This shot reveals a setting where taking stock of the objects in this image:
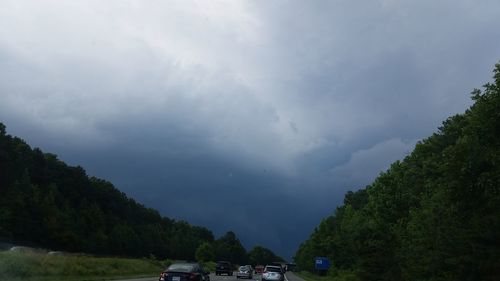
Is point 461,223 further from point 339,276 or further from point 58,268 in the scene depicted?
point 339,276

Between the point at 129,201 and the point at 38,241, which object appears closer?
the point at 38,241

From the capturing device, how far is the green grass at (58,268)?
37812 millimetres

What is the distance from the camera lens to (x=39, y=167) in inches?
5428

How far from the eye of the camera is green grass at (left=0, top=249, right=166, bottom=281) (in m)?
37.8

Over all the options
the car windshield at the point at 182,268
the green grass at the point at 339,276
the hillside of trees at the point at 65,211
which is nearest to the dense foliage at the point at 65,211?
the hillside of trees at the point at 65,211

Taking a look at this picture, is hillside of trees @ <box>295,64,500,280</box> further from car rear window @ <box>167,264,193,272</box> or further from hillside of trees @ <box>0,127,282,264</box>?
hillside of trees @ <box>0,127,282,264</box>

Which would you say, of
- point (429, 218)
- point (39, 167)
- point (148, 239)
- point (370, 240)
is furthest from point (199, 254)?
point (429, 218)

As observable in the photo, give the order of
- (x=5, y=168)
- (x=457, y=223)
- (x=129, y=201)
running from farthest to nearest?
(x=129, y=201), (x=5, y=168), (x=457, y=223)

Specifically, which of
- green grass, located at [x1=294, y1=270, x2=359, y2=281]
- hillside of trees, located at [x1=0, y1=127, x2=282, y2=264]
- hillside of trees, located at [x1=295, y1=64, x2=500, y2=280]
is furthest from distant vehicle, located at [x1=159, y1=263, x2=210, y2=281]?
hillside of trees, located at [x1=0, y1=127, x2=282, y2=264]

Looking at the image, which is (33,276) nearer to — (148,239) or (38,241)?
(38,241)

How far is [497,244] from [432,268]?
5.86 m

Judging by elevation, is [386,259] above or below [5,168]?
below

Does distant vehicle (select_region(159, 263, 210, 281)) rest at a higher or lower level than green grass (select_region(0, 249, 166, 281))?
lower

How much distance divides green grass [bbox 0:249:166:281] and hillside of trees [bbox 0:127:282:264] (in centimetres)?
4255
